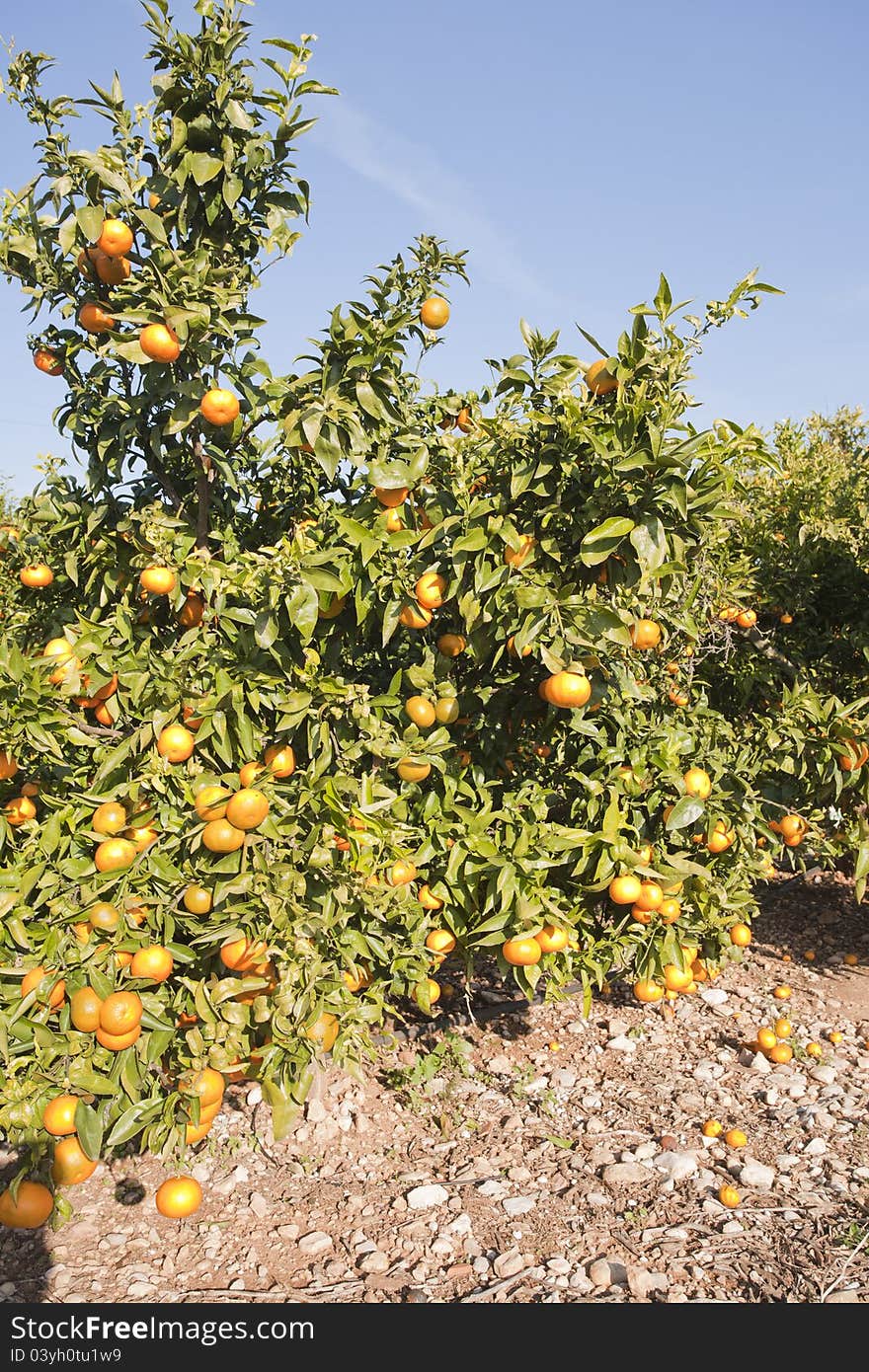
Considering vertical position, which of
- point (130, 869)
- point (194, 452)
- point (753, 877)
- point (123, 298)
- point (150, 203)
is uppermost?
point (150, 203)

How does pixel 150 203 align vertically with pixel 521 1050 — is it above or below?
above

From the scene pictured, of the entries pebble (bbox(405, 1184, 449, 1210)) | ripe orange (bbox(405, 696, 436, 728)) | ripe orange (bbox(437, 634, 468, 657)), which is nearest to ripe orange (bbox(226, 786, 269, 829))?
ripe orange (bbox(405, 696, 436, 728))

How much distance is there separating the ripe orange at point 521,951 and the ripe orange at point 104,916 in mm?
1097

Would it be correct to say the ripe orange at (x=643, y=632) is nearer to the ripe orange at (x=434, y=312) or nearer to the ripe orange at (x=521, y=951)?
the ripe orange at (x=521, y=951)

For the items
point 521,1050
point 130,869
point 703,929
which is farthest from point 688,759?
point 130,869

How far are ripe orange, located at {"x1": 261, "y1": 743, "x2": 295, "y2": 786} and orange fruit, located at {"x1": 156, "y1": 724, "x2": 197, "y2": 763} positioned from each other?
0.73ft

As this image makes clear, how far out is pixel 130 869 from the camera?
245 centimetres

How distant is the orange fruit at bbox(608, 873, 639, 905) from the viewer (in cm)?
285

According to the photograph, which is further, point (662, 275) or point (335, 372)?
point (335, 372)

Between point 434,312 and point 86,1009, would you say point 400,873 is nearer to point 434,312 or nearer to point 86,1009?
point 86,1009

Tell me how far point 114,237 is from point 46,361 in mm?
584

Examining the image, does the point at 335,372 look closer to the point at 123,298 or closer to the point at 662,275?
the point at 123,298

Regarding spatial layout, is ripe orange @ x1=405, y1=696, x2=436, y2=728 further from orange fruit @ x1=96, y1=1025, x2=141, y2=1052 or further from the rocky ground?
the rocky ground

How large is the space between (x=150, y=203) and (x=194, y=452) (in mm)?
737
